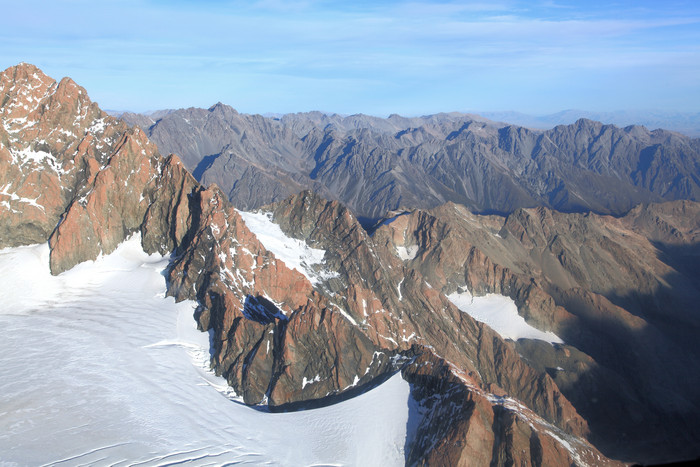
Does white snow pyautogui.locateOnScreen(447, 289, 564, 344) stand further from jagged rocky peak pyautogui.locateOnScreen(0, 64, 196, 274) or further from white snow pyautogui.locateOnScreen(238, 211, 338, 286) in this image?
jagged rocky peak pyautogui.locateOnScreen(0, 64, 196, 274)

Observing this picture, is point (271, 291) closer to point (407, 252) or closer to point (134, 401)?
point (134, 401)

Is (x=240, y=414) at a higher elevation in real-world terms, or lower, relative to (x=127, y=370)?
lower

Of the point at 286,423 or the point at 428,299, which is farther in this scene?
the point at 428,299

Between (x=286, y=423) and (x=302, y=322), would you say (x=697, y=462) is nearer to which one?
(x=286, y=423)

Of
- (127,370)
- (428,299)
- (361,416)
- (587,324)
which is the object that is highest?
(127,370)

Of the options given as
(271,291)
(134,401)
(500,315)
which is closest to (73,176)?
(271,291)

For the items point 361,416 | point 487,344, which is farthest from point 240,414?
point 487,344

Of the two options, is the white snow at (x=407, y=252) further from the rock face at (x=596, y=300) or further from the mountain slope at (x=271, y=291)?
the mountain slope at (x=271, y=291)
